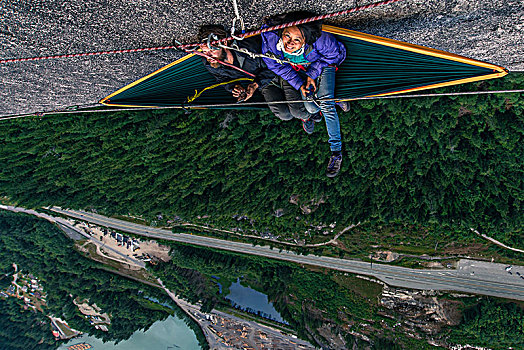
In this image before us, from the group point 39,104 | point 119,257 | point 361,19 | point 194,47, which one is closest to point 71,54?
point 194,47

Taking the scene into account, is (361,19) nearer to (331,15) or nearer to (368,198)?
(331,15)

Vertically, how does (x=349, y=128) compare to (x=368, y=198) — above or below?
above

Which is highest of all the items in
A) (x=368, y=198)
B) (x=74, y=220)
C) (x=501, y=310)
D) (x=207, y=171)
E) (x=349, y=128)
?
(x=349, y=128)

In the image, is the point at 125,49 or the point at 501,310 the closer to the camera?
the point at 125,49

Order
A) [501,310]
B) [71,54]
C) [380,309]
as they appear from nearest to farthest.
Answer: [71,54], [501,310], [380,309]

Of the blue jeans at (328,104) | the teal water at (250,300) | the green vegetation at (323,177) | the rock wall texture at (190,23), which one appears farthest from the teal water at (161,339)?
Answer: the rock wall texture at (190,23)

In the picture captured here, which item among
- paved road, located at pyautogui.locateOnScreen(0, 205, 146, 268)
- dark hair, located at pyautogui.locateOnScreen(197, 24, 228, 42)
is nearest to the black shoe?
dark hair, located at pyautogui.locateOnScreen(197, 24, 228, 42)

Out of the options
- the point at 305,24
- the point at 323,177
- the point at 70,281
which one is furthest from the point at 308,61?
the point at 70,281

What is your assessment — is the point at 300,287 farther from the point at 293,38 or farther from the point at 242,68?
the point at 293,38
